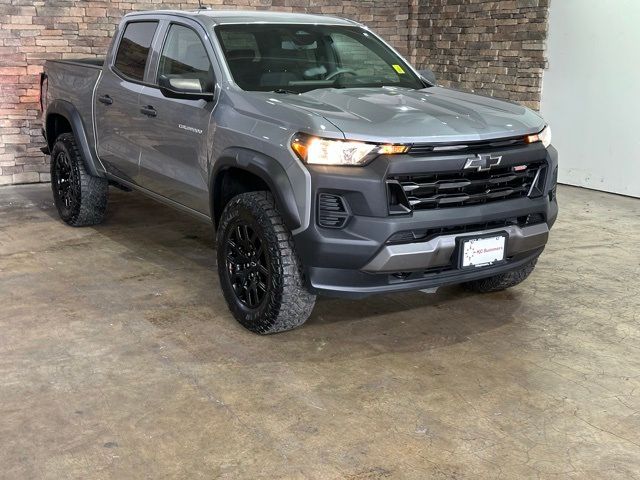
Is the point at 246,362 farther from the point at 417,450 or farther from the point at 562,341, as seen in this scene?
the point at 562,341

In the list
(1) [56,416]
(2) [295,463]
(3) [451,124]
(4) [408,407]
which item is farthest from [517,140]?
(1) [56,416]

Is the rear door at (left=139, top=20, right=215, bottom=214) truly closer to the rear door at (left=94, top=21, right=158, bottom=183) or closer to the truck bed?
the rear door at (left=94, top=21, right=158, bottom=183)

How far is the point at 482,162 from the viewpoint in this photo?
3.59 meters

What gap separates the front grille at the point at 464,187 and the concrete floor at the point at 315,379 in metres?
0.76

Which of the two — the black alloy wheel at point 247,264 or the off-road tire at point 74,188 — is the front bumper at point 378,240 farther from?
the off-road tire at point 74,188

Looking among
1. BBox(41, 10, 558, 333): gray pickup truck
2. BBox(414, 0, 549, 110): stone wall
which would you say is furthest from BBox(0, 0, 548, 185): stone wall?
BBox(41, 10, 558, 333): gray pickup truck

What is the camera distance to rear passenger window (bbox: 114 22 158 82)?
4.97 m

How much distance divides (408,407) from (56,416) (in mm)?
1467

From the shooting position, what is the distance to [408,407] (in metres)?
3.19

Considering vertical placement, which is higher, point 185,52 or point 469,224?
point 185,52

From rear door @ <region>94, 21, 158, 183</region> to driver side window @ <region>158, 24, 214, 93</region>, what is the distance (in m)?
0.23

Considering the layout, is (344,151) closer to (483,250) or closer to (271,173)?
(271,173)

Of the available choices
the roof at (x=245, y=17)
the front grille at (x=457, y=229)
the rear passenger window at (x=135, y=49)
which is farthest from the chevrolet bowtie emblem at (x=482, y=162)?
the rear passenger window at (x=135, y=49)

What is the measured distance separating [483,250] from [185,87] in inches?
71.4
